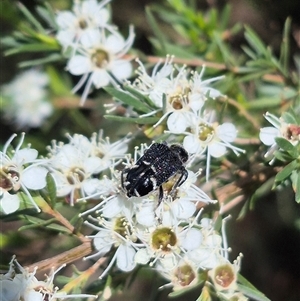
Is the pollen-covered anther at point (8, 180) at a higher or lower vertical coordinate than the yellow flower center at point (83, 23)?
lower

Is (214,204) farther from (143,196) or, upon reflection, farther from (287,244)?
A: (287,244)

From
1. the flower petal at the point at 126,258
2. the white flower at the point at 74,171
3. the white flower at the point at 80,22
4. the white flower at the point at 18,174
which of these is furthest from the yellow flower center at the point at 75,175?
the white flower at the point at 80,22

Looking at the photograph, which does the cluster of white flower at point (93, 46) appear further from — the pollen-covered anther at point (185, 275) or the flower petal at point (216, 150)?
the pollen-covered anther at point (185, 275)

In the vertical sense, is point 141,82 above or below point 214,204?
above

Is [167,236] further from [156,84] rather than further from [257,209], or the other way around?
[257,209]

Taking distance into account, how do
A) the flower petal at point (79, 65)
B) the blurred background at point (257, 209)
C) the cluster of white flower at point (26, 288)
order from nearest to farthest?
the cluster of white flower at point (26, 288) < the flower petal at point (79, 65) < the blurred background at point (257, 209)

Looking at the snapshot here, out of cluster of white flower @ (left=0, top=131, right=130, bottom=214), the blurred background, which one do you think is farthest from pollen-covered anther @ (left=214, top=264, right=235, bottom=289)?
the blurred background

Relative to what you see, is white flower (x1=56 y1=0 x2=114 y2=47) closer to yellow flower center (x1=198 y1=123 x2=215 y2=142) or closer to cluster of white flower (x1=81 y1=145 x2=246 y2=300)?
yellow flower center (x1=198 y1=123 x2=215 y2=142)

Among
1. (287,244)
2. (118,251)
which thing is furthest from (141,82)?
(287,244)

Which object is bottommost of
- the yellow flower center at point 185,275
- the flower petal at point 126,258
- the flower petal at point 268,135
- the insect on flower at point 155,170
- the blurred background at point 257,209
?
the blurred background at point 257,209
